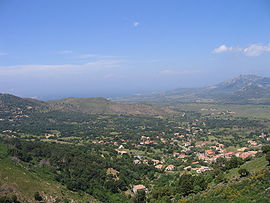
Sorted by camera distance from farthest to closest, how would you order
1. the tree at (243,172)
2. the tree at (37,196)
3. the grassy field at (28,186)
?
the tree at (37,196) < the tree at (243,172) < the grassy field at (28,186)

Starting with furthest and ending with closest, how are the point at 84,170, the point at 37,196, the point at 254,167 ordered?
the point at 84,170 < the point at 254,167 < the point at 37,196

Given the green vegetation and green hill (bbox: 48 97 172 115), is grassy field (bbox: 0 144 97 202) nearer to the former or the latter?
the green vegetation

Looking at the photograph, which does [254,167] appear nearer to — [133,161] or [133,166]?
[133,166]

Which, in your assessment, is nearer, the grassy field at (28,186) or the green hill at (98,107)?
the grassy field at (28,186)

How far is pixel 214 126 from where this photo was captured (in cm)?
11225

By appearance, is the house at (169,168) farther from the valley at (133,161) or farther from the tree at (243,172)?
the tree at (243,172)

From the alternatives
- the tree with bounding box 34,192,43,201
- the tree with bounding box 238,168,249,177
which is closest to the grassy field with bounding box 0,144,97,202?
the tree with bounding box 34,192,43,201

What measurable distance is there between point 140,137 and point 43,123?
48.2m

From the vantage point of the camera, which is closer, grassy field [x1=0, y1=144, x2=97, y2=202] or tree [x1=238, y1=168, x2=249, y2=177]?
grassy field [x1=0, y1=144, x2=97, y2=202]

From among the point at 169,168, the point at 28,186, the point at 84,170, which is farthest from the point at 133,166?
the point at 28,186

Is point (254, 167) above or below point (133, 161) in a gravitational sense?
above

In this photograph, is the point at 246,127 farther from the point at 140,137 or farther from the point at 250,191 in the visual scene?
the point at 250,191

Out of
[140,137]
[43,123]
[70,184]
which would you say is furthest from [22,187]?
[43,123]

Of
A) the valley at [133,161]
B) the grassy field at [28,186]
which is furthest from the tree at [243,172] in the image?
the grassy field at [28,186]
